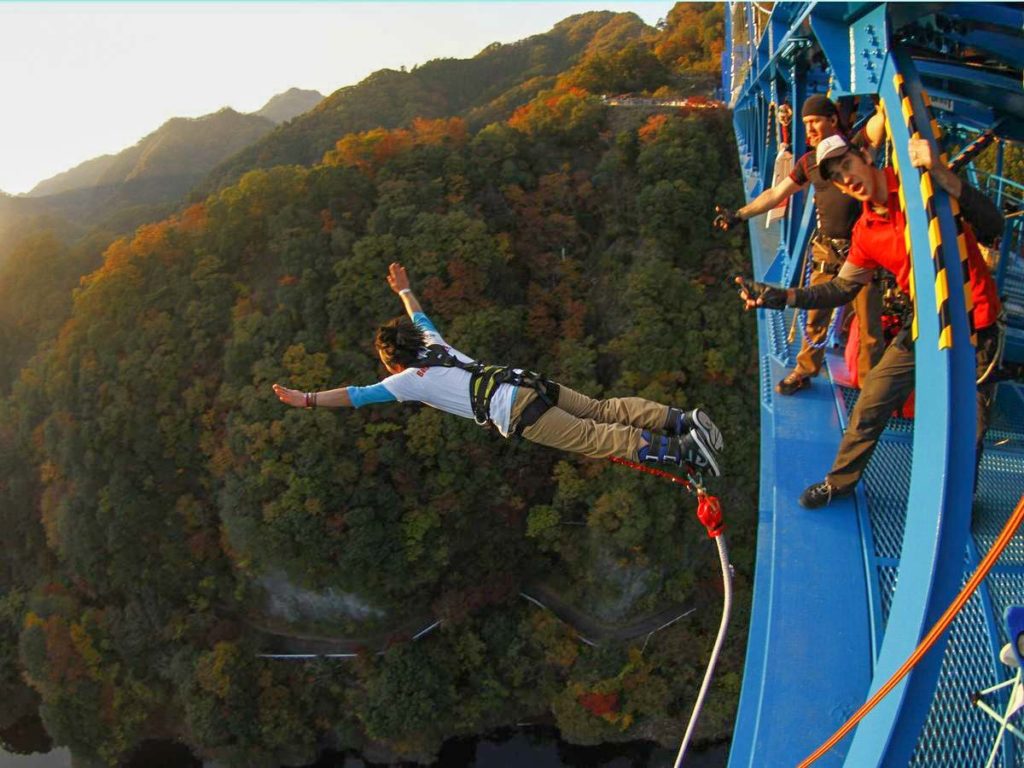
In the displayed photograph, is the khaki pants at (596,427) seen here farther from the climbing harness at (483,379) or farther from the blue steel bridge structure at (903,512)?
the blue steel bridge structure at (903,512)

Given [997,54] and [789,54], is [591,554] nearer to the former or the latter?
[789,54]

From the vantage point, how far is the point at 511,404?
4.31 meters

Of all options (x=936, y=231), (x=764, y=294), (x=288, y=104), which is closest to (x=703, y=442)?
(x=764, y=294)

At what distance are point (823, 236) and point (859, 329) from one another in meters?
0.83

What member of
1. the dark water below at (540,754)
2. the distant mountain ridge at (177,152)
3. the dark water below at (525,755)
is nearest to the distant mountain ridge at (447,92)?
the distant mountain ridge at (177,152)

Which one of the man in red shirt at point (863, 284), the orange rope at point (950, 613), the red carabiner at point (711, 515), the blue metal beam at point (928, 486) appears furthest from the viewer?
the red carabiner at point (711, 515)

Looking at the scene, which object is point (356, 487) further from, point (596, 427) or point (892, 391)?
point (892, 391)

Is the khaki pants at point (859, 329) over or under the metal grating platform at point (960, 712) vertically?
over

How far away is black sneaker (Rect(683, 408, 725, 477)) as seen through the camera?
4186 millimetres

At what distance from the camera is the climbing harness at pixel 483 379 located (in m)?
4.35

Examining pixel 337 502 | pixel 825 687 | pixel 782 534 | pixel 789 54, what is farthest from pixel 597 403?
pixel 337 502

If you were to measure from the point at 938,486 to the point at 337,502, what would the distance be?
1760 cm

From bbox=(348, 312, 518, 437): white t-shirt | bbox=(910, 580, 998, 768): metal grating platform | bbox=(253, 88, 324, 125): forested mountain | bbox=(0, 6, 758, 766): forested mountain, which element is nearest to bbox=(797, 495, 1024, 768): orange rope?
bbox=(910, 580, 998, 768): metal grating platform

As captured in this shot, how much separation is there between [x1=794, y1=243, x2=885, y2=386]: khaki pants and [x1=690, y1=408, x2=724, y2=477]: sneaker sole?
1096 mm
